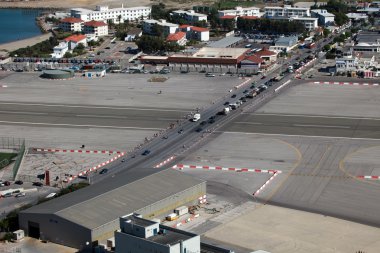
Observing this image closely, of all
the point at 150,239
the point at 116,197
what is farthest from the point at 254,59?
the point at 150,239

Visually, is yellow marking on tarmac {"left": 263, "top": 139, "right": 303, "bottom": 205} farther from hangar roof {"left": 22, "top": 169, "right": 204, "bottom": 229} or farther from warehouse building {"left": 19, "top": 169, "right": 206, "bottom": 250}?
hangar roof {"left": 22, "top": 169, "right": 204, "bottom": 229}

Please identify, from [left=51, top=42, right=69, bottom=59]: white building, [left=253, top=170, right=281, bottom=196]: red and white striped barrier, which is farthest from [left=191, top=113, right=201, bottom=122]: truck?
[left=51, top=42, right=69, bottom=59]: white building

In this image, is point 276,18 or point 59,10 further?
point 59,10

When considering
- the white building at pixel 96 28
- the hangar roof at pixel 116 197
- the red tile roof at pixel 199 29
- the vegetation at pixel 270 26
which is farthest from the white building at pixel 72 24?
the hangar roof at pixel 116 197

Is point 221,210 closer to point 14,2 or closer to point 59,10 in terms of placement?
point 59,10

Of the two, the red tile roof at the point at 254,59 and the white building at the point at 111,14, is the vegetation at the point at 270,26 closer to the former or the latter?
the white building at the point at 111,14

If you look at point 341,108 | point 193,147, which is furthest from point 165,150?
point 341,108
